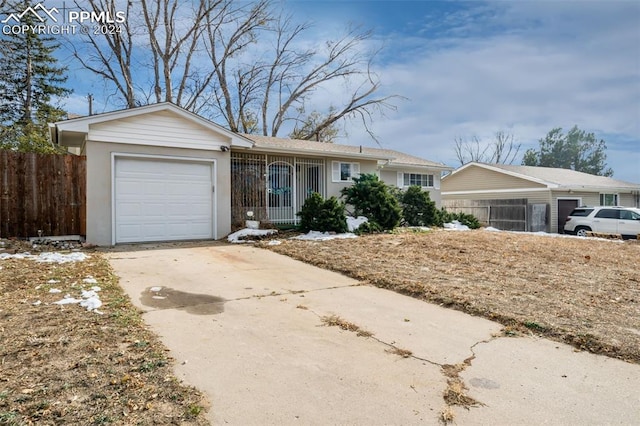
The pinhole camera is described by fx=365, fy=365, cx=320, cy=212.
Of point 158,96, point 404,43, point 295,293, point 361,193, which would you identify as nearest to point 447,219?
point 361,193

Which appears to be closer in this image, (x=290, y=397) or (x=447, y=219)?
(x=290, y=397)

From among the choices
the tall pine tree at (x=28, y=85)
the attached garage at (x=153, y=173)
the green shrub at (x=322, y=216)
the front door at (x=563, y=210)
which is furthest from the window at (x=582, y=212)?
the tall pine tree at (x=28, y=85)

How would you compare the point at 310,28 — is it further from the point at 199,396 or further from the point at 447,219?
the point at 199,396

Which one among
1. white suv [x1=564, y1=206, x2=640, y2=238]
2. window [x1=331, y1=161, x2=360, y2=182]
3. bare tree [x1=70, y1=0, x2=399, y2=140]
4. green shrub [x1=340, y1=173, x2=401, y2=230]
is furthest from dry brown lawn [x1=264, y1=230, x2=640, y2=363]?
bare tree [x1=70, y1=0, x2=399, y2=140]

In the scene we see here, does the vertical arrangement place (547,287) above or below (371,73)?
below

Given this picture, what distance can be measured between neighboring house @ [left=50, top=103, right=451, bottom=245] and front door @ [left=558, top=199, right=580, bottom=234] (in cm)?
1524

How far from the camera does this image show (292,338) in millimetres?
3465

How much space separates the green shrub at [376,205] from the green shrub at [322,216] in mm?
1461

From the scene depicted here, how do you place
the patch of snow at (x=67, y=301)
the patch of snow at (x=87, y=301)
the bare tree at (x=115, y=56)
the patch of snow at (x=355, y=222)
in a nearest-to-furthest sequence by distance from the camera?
the patch of snow at (x=87, y=301), the patch of snow at (x=67, y=301), the patch of snow at (x=355, y=222), the bare tree at (x=115, y=56)

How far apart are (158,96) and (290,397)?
76.4ft

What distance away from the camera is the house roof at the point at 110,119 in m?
8.79

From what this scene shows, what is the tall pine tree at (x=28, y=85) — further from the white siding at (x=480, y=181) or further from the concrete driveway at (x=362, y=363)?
the white siding at (x=480, y=181)

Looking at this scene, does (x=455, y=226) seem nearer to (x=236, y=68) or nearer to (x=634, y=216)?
(x=634, y=216)

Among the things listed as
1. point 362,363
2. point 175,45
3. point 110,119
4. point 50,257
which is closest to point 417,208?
point 110,119
